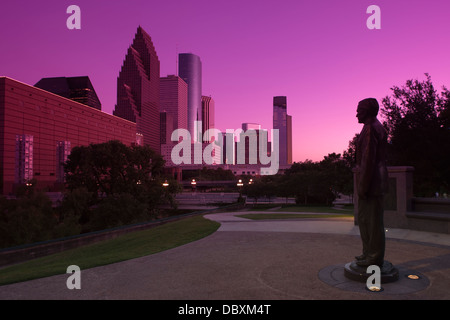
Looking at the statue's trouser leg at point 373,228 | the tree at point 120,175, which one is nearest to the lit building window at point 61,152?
the tree at point 120,175

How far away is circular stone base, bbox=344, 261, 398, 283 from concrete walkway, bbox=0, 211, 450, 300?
160 millimetres

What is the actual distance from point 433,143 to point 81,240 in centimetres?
2321

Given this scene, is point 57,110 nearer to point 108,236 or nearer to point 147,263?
point 108,236

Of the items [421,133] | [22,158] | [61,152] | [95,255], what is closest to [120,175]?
[95,255]

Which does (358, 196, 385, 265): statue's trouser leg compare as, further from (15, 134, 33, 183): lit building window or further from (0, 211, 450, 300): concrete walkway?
(15, 134, 33, 183): lit building window

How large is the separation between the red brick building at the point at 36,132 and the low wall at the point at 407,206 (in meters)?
82.9

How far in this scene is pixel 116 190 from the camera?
3688 cm

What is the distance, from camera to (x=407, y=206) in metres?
12.5

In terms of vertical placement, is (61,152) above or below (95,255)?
above

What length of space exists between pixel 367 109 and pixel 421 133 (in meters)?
18.4

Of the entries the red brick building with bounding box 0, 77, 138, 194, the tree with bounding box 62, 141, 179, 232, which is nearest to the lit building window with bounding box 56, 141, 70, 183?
the red brick building with bounding box 0, 77, 138, 194

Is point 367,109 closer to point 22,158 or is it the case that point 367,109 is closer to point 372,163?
point 372,163

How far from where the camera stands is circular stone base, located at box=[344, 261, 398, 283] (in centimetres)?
546
